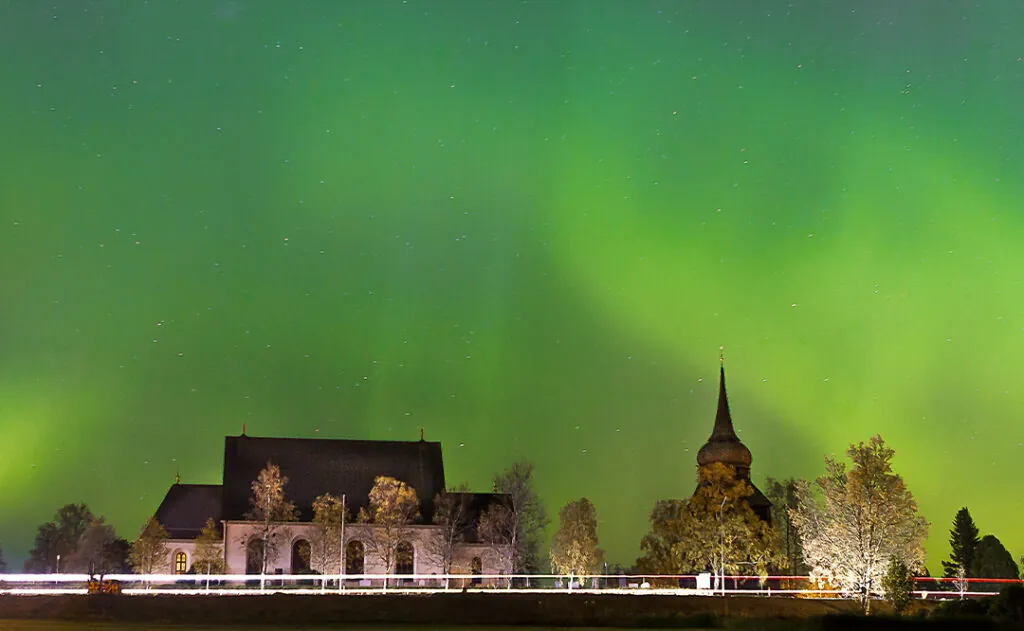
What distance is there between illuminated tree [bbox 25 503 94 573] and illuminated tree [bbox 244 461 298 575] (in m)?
51.6

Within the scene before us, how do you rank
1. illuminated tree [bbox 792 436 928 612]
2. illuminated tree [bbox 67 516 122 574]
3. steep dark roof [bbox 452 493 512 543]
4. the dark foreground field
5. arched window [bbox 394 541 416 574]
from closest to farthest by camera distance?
the dark foreground field → illuminated tree [bbox 792 436 928 612] → arched window [bbox 394 541 416 574] → steep dark roof [bbox 452 493 512 543] → illuminated tree [bbox 67 516 122 574]

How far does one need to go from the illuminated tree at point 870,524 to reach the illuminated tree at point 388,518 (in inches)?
1544

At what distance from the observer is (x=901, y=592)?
48062 mm

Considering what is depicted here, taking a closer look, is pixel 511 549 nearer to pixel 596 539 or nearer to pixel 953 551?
pixel 596 539

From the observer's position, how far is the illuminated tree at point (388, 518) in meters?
89.7

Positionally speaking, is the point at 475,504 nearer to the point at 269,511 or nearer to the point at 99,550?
the point at 269,511

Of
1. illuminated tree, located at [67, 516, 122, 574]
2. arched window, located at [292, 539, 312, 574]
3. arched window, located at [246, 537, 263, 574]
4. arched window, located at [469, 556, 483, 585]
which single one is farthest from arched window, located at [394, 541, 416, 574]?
illuminated tree, located at [67, 516, 122, 574]

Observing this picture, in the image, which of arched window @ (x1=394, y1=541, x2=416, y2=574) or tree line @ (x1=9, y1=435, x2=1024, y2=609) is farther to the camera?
arched window @ (x1=394, y1=541, x2=416, y2=574)

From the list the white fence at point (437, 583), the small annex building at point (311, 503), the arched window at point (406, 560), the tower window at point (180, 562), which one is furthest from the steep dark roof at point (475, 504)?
the tower window at point (180, 562)

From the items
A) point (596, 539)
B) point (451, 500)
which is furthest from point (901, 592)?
point (451, 500)

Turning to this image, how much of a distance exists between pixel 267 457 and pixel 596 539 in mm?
32977

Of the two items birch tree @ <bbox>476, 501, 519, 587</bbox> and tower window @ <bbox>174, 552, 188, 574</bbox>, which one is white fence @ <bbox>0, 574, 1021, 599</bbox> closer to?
birch tree @ <bbox>476, 501, 519, 587</bbox>

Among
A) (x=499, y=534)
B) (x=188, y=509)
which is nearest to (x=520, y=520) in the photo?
(x=499, y=534)

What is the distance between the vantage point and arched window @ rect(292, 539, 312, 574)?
309ft
